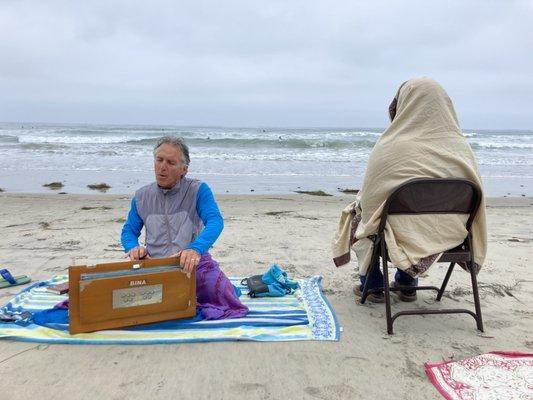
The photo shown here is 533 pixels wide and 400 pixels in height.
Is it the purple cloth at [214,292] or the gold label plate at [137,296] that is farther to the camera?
the purple cloth at [214,292]

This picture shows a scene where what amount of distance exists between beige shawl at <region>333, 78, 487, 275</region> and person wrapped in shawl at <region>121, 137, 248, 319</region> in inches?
44.9

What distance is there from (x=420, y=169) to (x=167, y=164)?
178 centimetres

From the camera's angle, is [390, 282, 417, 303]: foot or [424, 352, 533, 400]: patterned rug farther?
[390, 282, 417, 303]: foot

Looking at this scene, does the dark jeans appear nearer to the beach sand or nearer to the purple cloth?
the beach sand

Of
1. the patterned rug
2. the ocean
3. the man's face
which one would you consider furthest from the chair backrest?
the ocean

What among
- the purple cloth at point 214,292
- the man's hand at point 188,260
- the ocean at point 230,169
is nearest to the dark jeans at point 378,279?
the purple cloth at point 214,292

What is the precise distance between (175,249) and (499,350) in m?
2.32

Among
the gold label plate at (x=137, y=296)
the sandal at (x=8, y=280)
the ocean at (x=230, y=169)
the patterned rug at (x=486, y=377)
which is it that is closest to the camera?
the patterned rug at (x=486, y=377)

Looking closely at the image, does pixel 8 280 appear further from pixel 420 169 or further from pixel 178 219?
pixel 420 169

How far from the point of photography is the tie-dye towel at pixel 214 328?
2.97 m

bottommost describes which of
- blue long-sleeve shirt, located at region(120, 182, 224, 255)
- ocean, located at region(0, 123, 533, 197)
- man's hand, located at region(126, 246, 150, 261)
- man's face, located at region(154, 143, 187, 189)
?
ocean, located at region(0, 123, 533, 197)

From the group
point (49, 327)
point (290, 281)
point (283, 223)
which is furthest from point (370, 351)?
point (283, 223)

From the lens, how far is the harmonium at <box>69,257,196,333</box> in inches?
113

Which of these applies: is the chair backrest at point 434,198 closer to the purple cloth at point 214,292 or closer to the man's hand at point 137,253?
the purple cloth at point 214,292
